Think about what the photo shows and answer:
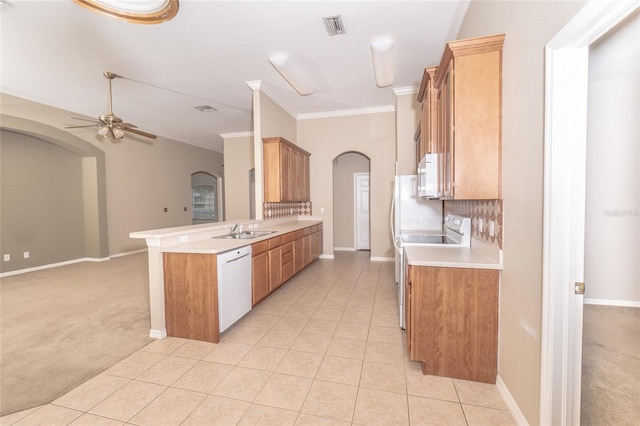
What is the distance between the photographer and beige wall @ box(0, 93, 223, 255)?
18.3 ft

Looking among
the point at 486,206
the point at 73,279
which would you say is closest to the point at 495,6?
the point at 486,206

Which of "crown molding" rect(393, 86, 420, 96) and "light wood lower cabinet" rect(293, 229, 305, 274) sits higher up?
"crown molding" rect(393, 86, 420, 96)

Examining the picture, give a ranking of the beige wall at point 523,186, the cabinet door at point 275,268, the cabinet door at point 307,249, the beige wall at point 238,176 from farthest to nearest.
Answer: the beige wall at point 238,176 → the cabinet door at point 307,249 → the cabinet door at point 275,268 → the beige wall at point 523,186

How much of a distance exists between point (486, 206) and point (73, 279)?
20.4 ft

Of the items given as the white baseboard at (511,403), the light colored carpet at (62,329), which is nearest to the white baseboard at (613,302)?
the white baseboard at (511,403)

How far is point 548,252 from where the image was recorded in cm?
136

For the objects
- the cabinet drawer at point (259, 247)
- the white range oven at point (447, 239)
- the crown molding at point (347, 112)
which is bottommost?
the cabinet drawer at point (259, 247)

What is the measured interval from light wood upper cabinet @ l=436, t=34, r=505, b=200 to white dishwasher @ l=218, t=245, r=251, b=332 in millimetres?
2110

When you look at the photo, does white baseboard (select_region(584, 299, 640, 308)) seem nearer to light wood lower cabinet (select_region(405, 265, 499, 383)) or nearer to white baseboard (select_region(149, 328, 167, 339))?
light wood lower cabinet (select_region(405, 265, 499, 383))

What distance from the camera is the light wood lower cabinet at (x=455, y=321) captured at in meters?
1.96

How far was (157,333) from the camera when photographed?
2736 millimetres

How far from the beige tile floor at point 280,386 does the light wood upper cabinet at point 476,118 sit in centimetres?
139

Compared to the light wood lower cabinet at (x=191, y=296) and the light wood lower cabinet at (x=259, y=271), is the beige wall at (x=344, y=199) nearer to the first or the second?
the light wood lower cabinet at (x=259, y=271)

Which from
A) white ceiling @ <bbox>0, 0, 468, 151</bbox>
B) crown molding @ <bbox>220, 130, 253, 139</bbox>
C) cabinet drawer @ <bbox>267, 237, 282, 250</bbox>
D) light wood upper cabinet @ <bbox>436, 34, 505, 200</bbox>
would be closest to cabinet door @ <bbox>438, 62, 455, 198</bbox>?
light wood upper cabinet @ <bbox>436, 34, 505, 200</bbox>
